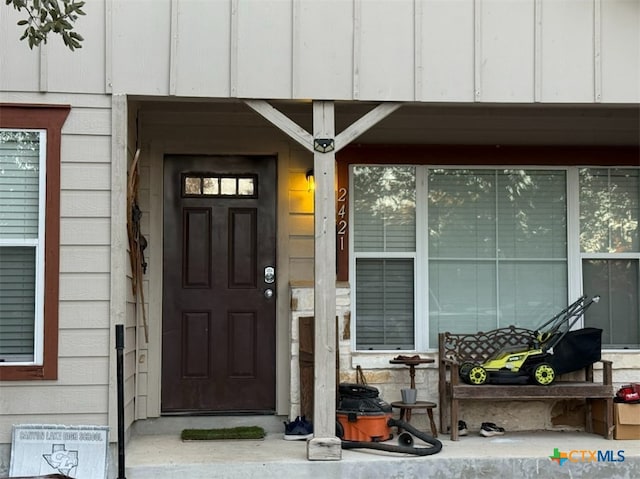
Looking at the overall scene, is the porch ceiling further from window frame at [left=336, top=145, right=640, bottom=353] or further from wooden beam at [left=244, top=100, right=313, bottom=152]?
wooden beam at [left=244, top=100, right=313, bottom=152]

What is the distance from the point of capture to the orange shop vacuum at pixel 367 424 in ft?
18.7

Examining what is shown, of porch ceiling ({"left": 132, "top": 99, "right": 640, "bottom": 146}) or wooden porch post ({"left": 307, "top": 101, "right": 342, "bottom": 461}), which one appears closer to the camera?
wooden porch post ({"left": 307, "top": 101, "right": 342, "bottom": 461})

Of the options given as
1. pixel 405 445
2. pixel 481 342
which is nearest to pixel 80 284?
pixel 405 445

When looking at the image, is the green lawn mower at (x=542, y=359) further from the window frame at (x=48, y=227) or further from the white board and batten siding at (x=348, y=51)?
the window frame at (x=48, y=227)

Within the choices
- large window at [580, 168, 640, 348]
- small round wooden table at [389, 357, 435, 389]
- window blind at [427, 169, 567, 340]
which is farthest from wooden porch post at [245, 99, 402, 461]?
large window at [580, 168, 640, 348]

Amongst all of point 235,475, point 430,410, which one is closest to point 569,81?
point 430,410

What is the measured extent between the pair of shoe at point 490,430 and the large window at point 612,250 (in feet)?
4.14

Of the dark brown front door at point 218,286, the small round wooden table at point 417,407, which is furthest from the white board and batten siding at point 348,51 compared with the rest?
the small round wooden table at point 417,407

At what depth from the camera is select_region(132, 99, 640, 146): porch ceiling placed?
6531mm

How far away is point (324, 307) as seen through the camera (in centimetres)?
540

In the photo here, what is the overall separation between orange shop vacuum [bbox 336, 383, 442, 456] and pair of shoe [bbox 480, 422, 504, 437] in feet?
1.79

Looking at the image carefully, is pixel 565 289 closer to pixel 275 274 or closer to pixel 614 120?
pixel 614 120

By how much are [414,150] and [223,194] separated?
5.23 feet

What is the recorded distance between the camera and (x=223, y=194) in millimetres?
6801
